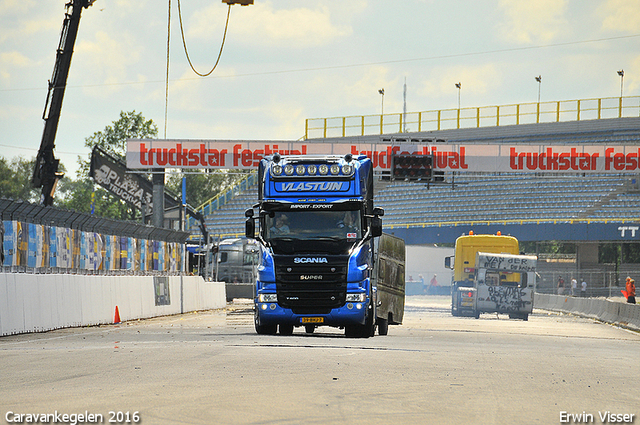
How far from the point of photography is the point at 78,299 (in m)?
23.2

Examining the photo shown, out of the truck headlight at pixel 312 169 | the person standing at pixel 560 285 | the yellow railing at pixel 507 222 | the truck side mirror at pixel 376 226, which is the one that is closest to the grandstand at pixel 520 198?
the yellow railing at pixel 507 222

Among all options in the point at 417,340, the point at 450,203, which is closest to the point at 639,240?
the point at 450,203

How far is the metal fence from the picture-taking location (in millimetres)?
20656

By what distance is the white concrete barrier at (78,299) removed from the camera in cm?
1967

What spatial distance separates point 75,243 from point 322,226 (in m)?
8.55

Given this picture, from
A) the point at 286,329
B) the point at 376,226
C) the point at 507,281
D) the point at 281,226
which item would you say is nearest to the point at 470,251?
the point at 507,281

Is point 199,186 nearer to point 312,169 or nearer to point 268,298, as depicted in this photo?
point 268,298

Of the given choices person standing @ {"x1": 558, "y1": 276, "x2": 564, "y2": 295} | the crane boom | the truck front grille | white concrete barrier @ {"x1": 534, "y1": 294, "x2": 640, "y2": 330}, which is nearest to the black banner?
the crane boom

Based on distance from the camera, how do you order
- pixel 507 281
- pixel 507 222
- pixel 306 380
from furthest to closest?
pixel 507 222
pixel 507 281
pixel 306 380

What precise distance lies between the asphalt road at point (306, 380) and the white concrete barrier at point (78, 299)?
1.06 meters

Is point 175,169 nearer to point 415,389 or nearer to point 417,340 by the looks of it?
point 417,340

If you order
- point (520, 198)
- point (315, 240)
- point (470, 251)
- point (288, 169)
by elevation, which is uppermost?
point (520, 198)

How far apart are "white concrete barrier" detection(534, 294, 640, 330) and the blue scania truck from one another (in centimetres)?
1442

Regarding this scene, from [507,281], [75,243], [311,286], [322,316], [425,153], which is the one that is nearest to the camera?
[311,286]
